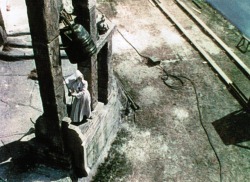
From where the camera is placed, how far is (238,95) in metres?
10.9

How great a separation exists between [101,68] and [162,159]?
299 centimetres

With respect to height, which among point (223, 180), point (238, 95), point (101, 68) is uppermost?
point (101, 68)

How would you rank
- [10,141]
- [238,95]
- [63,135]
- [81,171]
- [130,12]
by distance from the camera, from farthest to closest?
1. [130,12]
2. [238,95]
3. [10,141]
4. [81,171]
5. [63,135]

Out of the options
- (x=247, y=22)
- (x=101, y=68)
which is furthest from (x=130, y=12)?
(x=101, y=68)

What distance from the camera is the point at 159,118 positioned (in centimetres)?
1002

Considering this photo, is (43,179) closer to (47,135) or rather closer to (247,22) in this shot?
(47,135)

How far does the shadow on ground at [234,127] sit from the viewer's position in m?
9.62

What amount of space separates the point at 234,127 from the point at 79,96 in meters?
5.23

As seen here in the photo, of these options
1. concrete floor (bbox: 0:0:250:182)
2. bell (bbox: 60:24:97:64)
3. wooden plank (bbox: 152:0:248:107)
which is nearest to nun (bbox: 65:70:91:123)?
bell (bbox: 60:24:97:64)

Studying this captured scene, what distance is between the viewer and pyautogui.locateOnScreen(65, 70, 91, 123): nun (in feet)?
22.4

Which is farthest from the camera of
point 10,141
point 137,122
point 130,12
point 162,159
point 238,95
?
point 130,12

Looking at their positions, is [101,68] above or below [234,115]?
above

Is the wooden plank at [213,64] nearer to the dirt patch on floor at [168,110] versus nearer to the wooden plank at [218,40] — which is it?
the dirt patch on floor at [168,110]

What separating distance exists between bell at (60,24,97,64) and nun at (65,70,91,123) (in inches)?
33.1
